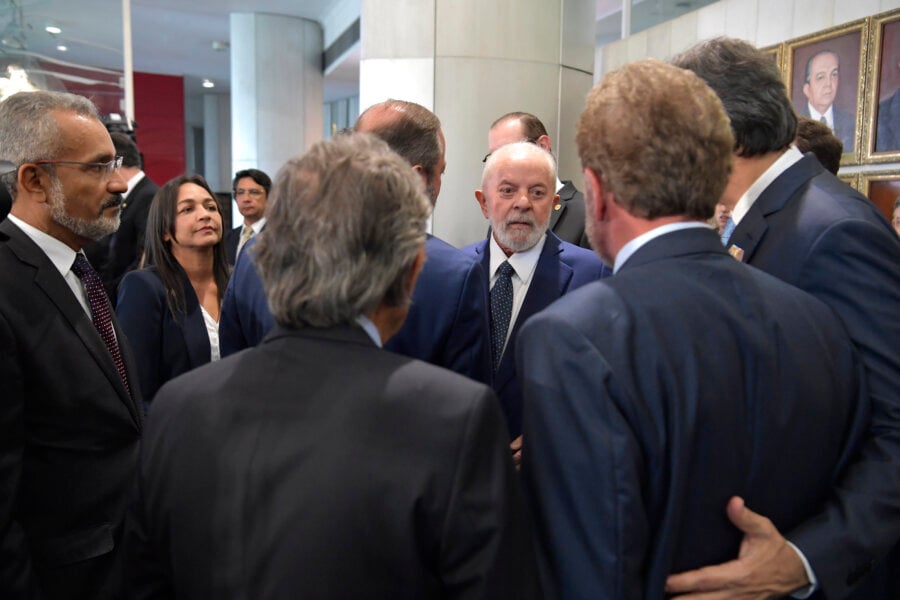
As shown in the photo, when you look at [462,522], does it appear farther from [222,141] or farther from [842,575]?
[222,141]

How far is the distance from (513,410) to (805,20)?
154 inches

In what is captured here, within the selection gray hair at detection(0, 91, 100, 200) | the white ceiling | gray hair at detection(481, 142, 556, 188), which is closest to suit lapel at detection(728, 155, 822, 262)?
gray hair at detection(481, 142, 556, 188)

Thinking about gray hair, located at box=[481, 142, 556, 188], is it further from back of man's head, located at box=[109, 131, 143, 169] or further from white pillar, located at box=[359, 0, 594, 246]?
back of man's head, located at box=[109, 131, 143, 169]

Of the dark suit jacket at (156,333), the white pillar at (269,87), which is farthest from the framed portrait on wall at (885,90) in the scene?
the white pillar at (269,87)

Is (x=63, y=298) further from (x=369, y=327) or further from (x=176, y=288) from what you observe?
(x=176, y=288)

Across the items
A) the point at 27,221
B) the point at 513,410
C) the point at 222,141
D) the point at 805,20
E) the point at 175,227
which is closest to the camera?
the point at 27,221

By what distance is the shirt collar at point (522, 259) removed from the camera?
2691 mm

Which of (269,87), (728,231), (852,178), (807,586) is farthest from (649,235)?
(269,87)

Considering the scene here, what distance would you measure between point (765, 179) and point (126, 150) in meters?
4.13

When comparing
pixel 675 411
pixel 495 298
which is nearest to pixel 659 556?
pixel 675 411

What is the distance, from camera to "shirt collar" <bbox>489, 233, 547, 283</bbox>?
8.83 feet

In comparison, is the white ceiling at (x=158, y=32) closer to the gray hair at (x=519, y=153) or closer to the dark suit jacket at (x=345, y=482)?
the gray hair at (x=519, y=153)

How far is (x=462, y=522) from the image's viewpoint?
1.05 m

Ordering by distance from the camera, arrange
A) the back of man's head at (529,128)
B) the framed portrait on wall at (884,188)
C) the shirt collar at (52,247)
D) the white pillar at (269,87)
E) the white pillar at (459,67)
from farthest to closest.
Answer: the white pillar at (269,87), the white pillar at (459,67), the framed portrait on wall at (884,188), the back of man's head at (529,128), the shirt collar at (52,247)
